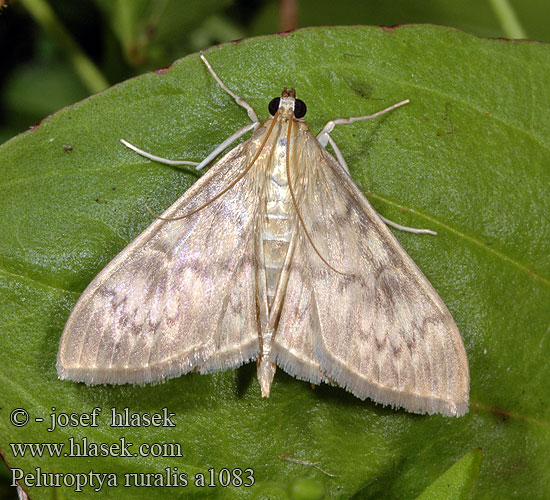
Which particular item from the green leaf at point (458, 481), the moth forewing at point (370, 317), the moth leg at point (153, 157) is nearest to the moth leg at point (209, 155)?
the moth leg at point (153, 157)

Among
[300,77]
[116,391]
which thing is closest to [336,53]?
[300,77]

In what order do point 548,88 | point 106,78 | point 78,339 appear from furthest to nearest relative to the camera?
point 106,78 < point 548,88 < point 78,339

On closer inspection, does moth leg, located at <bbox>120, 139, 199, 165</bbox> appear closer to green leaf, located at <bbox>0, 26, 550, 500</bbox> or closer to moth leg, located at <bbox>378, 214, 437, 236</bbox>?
green leaf, located at <bbox>0, 26, 550, 500</bbox>

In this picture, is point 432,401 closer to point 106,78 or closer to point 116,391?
point 116,391

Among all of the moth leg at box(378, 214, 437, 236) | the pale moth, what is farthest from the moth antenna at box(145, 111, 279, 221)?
the moth leg at box(378, 214, 437, 236)

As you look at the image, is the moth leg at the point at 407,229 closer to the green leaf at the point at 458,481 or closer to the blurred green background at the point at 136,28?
the green leaf at the point at 458,481
